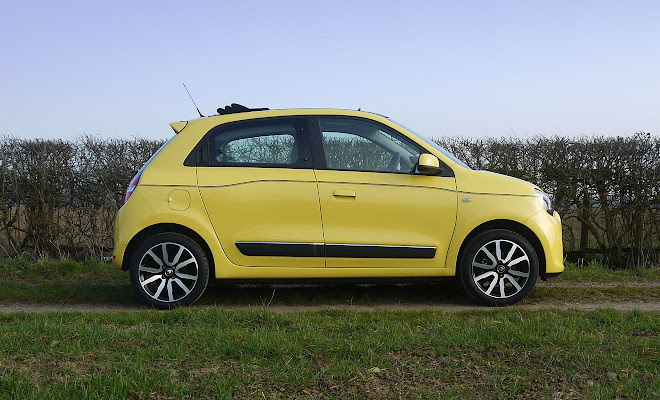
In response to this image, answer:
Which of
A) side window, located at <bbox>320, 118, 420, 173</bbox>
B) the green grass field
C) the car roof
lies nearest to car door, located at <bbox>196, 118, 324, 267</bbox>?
side window, located at <bbox>320, 118, 420, 173</bbox>

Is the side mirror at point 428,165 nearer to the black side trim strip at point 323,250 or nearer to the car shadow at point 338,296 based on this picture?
the black side trim strip at point 323,250

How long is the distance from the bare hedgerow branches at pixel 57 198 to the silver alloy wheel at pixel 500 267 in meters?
5.65

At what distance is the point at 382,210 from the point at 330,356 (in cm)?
230

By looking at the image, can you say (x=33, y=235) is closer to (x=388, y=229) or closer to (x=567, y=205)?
(x=388, y=229)

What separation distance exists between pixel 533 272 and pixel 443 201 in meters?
1.08

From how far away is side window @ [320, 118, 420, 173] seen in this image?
21.6ft

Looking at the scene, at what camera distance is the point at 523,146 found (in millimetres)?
10281

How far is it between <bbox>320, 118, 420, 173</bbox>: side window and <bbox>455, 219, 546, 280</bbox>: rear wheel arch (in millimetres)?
854

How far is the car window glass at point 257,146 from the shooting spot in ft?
21.6

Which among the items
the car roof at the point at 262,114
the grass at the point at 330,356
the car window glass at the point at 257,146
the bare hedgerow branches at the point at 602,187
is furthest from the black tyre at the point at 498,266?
the bare hedgerow branches at the point at 602,187

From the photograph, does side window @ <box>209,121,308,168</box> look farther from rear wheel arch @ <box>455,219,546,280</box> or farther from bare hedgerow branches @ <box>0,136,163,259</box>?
bare hedgerow branches @ <box>0,136,163,259</box>

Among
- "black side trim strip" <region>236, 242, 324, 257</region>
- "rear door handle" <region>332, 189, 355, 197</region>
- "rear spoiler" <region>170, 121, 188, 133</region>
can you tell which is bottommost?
"black side trim strip" <region>236, 242, 324, 257</region>

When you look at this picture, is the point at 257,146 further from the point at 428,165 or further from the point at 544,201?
the point at 544,201

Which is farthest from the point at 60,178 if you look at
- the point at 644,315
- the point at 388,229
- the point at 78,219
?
the point at 644,315
